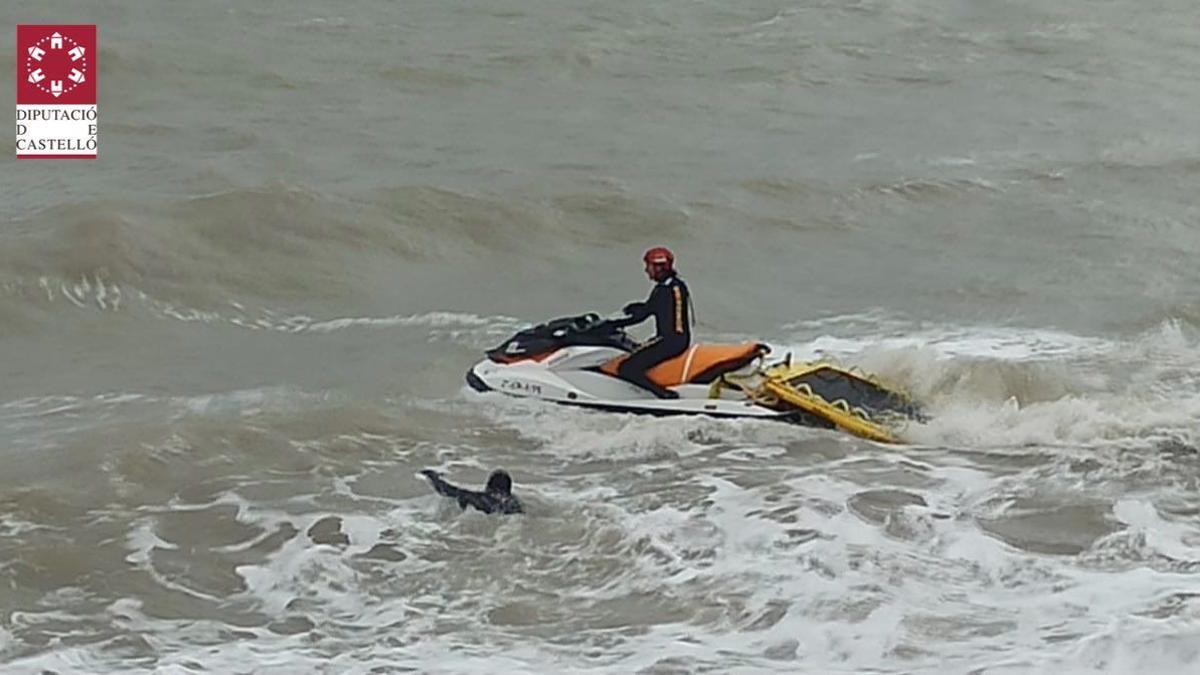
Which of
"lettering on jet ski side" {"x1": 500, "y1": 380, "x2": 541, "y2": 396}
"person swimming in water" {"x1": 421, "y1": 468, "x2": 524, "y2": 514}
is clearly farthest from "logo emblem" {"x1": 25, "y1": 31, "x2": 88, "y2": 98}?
"person swimming in water" {"x1": 421, "y1": 468, "x2": 524, "y2": 514}

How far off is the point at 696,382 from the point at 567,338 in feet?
3.19

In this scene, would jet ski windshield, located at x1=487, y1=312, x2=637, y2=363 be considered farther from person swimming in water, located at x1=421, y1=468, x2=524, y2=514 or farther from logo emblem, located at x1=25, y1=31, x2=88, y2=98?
logo emblem, located at x1=25, y1=31, x2=88, y2=98

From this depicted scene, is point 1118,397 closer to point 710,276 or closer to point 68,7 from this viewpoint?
point 710,276

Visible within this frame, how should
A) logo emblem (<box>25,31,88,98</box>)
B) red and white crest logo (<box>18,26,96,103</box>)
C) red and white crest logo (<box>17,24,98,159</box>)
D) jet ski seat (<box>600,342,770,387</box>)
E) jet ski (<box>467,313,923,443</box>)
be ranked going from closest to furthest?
jet ski (<box>467,313,923,443</box>)
jet ski seat (<box>600,342,770,387</box>)
red and white crest logo (<box>17,24,98,159</box>)
red and white crest logo (<box>18,26,96,103</box>)
logo emblem (<box>25,31,88,98</box>)

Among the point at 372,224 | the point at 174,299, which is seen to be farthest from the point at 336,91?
the point at 174,299

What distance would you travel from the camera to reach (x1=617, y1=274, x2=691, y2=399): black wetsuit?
12.0 m

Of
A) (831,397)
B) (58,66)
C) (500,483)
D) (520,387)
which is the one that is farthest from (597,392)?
(58,66)

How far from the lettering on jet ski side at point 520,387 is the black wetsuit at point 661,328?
595mm

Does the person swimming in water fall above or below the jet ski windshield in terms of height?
below

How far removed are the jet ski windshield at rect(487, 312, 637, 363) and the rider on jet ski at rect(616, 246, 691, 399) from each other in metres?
0.20

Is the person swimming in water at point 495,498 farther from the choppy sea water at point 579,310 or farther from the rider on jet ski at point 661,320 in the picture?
the rider on jet ski at point 661,320

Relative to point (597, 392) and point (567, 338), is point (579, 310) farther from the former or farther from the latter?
point (597, 392)

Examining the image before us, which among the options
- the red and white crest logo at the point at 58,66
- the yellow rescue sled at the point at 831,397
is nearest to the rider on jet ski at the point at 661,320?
the yellow rescue sled at the point at 831,397

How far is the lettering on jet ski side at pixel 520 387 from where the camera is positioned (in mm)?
12391
